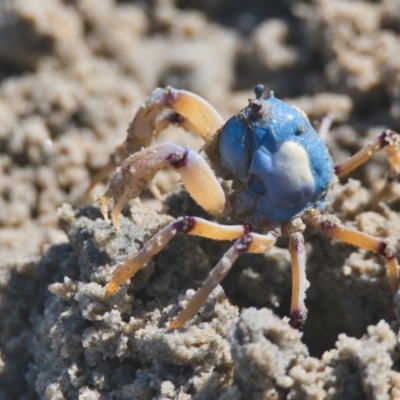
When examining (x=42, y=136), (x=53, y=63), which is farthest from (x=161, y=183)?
(x=53, y=63)

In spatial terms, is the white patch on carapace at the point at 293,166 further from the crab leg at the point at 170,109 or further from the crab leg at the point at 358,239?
the crab leg at the point at 170,109

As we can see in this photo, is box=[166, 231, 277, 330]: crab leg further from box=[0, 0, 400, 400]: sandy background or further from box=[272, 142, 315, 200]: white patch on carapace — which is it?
box=[272, 142, 315, 200]: white patch on carapace

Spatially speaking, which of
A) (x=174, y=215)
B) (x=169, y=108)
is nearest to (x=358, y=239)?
(x=174, y=215)

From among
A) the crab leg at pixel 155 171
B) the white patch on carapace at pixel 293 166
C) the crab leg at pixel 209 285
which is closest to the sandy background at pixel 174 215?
the crab leg at pixel 209 285

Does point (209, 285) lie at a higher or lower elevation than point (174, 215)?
lower

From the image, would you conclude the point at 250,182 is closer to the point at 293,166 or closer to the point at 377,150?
the point at 293,166

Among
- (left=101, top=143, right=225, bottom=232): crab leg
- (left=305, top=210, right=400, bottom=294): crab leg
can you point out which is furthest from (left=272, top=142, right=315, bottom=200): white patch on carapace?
(left=101, top=143, right=225, bottom=232): crab leg
